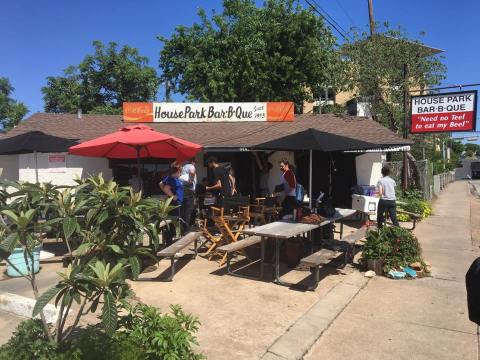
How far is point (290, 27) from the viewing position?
20438 mm

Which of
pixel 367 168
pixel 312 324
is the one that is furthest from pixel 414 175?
pixel 312 324

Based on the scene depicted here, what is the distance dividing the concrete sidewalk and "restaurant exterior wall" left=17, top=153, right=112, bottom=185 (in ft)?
27.2

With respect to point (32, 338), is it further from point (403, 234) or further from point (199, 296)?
point (403, 234)

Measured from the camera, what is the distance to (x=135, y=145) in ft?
24.7

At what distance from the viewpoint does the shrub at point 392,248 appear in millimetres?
6520

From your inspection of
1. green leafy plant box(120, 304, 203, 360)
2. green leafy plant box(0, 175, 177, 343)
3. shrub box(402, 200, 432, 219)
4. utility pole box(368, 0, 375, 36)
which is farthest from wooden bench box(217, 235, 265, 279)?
utility pole box(368, 0, 375, 36)

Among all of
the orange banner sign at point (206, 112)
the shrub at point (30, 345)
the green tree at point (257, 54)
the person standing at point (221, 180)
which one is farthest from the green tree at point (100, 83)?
the shrub at point (30, 345)

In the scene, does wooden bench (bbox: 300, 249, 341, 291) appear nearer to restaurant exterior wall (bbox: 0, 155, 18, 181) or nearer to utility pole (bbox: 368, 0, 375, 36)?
restaurant exterior wall (bbox: 0, 155, 18, 181)

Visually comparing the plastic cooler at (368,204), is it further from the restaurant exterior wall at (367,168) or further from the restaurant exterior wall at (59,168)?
the restaurant exterior wall at (59,168)

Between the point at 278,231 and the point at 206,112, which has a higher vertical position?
the point at 206,112

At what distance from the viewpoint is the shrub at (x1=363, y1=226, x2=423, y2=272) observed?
21.4 feet

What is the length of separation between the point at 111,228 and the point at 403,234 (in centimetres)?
511

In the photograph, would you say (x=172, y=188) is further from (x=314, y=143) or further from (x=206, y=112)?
(x=206, y=112)

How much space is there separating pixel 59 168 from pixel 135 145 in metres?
5.35
